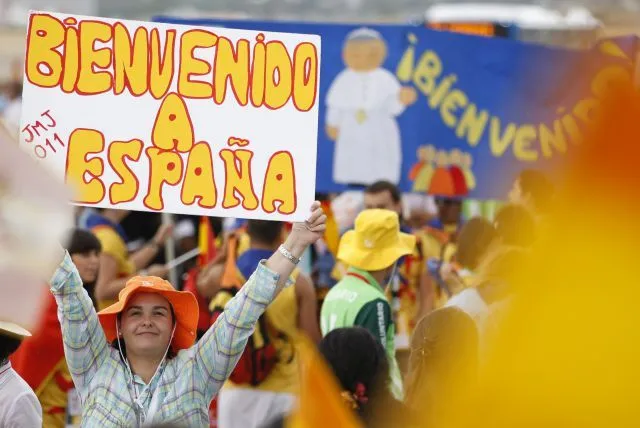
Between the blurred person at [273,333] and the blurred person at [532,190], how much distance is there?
1.61m

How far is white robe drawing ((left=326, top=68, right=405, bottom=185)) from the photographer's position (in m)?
8.71

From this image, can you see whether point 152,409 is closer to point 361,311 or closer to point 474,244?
point 361,311

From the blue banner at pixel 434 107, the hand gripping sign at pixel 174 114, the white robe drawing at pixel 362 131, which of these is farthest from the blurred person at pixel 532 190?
the hand gripping sign at pixel 174 114

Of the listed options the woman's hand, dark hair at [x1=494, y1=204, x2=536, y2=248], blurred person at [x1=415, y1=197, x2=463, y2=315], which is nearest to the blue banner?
blurred person at [x1=415, y1=197, x2=463, y2=315]

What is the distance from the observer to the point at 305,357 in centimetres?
223

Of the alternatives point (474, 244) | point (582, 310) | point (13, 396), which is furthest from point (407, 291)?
point (582, 310)

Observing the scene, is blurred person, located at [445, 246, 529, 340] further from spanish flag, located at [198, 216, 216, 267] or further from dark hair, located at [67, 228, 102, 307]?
spanish flag, located at [198, 216, 216, 267]

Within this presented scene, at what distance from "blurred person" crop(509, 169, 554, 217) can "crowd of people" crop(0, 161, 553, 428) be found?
13mm

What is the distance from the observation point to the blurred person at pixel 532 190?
7.42 meters

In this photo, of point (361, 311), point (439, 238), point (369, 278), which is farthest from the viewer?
point (439, 238)

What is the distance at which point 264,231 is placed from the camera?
21.2 ft

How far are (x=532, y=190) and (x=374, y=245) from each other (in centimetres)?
190

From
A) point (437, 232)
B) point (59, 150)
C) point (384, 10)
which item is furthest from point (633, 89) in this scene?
point (384, 10)

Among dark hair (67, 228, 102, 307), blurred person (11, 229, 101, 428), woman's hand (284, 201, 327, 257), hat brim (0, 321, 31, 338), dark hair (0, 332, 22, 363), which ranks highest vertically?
woman's hand (284, 201, 327, 257)
